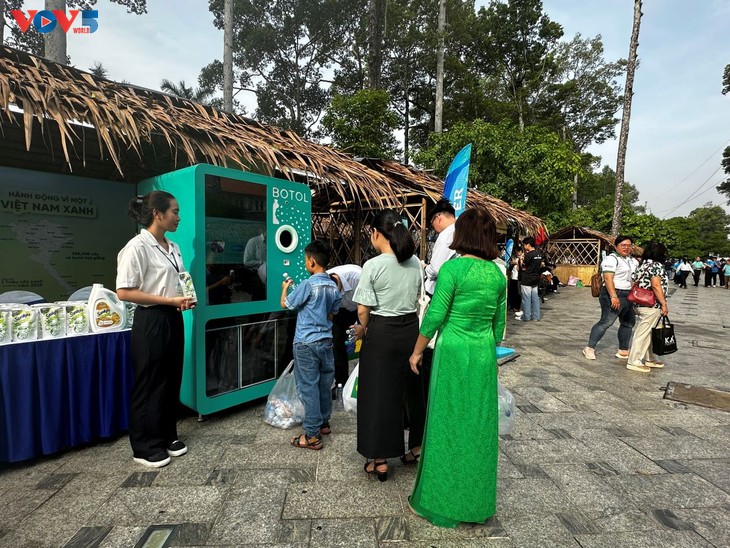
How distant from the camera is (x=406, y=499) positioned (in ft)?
7.02

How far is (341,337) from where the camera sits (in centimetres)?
355

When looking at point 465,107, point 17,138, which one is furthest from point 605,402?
point 465,107

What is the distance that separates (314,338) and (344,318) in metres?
1.03

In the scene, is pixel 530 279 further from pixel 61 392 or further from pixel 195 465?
pixel 61 392

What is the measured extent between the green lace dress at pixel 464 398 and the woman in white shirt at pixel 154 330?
5.52ft

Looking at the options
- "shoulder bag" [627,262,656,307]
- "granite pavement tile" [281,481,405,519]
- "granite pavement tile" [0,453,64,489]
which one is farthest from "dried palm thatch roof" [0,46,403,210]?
"shoulder bag" [627,262,656,307]

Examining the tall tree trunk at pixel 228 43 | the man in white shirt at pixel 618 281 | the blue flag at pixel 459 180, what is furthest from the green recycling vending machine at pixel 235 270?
the tall tree trunk at pixel 228 43

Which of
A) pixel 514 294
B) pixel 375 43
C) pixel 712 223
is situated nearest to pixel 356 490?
pixel 514 294

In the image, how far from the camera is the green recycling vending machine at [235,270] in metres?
2.93

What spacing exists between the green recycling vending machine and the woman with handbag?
4.08m

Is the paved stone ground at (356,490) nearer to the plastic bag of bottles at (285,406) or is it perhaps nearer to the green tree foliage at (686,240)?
the plastic bag of bottles at (285,406)

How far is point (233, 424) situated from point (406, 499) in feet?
5.33

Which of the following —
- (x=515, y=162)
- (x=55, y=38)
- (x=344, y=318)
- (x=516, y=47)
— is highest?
(x=516, y=47)

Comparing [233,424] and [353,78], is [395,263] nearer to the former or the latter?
[233,424]
